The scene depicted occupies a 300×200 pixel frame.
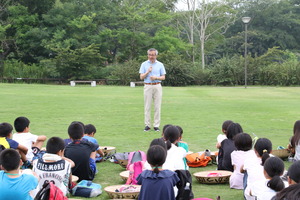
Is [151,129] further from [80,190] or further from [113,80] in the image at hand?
[113,80]

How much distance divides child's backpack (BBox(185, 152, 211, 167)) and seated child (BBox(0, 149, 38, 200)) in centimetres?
362

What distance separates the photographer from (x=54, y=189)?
4.77 meters

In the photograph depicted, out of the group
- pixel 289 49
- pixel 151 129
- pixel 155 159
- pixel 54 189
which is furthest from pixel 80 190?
pixel 289 49

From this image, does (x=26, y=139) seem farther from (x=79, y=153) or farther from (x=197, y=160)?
(x=197, y=160)

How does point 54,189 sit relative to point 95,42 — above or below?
below

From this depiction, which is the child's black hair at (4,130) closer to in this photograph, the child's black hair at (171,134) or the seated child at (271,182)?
the child's black hair at (171,134)

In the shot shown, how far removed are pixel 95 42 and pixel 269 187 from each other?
4344 cm

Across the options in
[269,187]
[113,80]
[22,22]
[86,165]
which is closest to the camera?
[269,187]

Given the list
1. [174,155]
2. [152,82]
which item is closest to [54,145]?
[174,155]

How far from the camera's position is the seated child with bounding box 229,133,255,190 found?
248 inches

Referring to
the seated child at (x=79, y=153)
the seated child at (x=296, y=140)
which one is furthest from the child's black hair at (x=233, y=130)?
the seated child at (x=79, y=153)

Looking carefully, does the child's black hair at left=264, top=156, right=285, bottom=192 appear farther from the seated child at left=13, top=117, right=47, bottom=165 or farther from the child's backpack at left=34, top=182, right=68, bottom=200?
the seated child at left=13, top=117, right=47, bottom=165

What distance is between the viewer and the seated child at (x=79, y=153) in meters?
6.55

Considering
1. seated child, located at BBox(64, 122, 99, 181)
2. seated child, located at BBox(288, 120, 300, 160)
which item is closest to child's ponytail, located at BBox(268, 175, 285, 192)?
seated child, located at BBox(288, 120, 300, 160)
